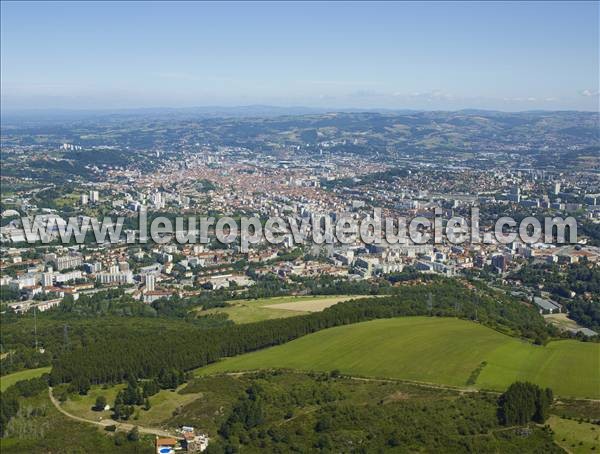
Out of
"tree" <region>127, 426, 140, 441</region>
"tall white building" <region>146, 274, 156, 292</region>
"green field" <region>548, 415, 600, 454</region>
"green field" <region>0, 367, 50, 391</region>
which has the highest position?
"green field" <region>548, 415, 600, 454</region>

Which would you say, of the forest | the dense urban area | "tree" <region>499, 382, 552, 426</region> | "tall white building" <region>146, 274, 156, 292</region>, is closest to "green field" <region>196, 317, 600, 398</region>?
the dense urban area

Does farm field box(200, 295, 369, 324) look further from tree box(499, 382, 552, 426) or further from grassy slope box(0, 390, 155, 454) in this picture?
tree box(499, 382, 552, 426)

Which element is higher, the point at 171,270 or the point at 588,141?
the point at 588,141

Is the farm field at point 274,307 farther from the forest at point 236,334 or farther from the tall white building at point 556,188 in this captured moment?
the tall white building at point 556,188

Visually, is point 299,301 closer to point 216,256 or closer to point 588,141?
point 216,256

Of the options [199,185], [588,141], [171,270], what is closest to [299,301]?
[171,270]

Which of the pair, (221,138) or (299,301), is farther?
(221,138)
